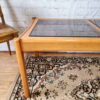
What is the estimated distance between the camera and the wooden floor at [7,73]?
1385 mm

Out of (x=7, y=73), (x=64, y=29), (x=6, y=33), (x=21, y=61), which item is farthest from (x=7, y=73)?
(x=64, y=29)

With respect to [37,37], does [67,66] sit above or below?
below

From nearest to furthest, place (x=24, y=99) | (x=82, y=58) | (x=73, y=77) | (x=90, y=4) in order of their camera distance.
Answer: (x=24, y=99), (x=73, y=77), (x=90, y=4), (x=82, y=58)

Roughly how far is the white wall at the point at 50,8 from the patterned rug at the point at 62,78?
1.78 ft

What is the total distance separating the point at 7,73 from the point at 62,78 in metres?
0.62

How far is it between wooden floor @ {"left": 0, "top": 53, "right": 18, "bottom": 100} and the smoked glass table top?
610 millimetres

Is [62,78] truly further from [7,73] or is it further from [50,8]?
[50,8]

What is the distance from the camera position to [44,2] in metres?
1.73

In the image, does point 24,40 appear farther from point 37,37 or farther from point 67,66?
point 67,66

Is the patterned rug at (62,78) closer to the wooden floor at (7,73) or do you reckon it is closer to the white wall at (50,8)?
the wooden floor at (7,73)

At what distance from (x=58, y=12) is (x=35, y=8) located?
0.28 meters

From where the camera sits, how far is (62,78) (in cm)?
152

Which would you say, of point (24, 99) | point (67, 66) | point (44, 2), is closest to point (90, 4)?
point (44, 2)

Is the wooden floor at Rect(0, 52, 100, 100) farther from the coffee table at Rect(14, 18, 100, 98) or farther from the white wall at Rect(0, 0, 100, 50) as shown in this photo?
the white wall at Rect(0, 0, 100, 50)
